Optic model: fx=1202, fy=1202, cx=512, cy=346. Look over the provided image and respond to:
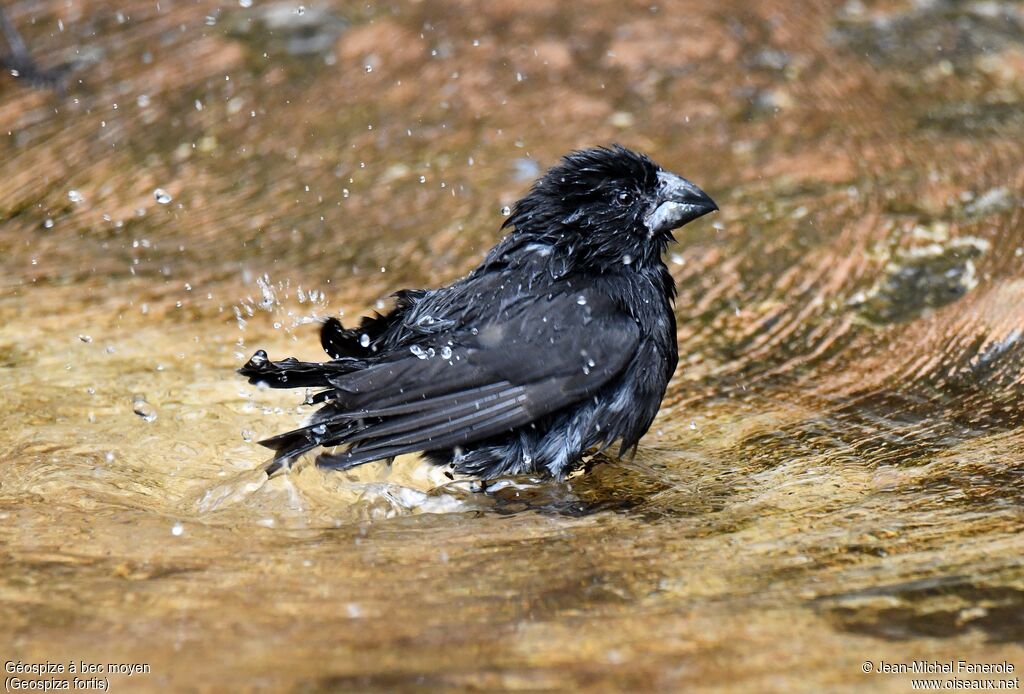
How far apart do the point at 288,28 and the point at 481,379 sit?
14.3 ft

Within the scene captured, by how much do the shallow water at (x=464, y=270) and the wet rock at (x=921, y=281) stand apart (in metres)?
0.02

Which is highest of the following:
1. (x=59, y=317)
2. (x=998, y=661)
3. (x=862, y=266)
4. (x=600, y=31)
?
(x=600, y=31)

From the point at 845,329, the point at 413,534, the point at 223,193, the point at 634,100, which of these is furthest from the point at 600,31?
the point at 413,534

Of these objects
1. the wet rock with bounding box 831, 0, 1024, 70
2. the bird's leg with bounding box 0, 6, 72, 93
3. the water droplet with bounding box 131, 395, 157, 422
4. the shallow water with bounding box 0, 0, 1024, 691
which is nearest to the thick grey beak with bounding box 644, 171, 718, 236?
the shallow water with bounding box 0, 0, 1024, 691

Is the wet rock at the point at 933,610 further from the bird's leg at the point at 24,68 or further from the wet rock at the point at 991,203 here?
the bird's leg at the point at 24,68

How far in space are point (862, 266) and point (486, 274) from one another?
1800mm

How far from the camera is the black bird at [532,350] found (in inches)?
154

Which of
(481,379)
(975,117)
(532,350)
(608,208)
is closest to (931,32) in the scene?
(975,117)

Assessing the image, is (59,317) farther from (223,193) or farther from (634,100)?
(634,100)

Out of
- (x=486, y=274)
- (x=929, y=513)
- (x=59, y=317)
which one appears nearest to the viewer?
(x=929, y=513)

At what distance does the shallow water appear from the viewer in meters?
2.53

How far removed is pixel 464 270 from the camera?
547 centimetres

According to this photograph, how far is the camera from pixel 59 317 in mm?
5129

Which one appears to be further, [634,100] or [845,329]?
[634,100]
